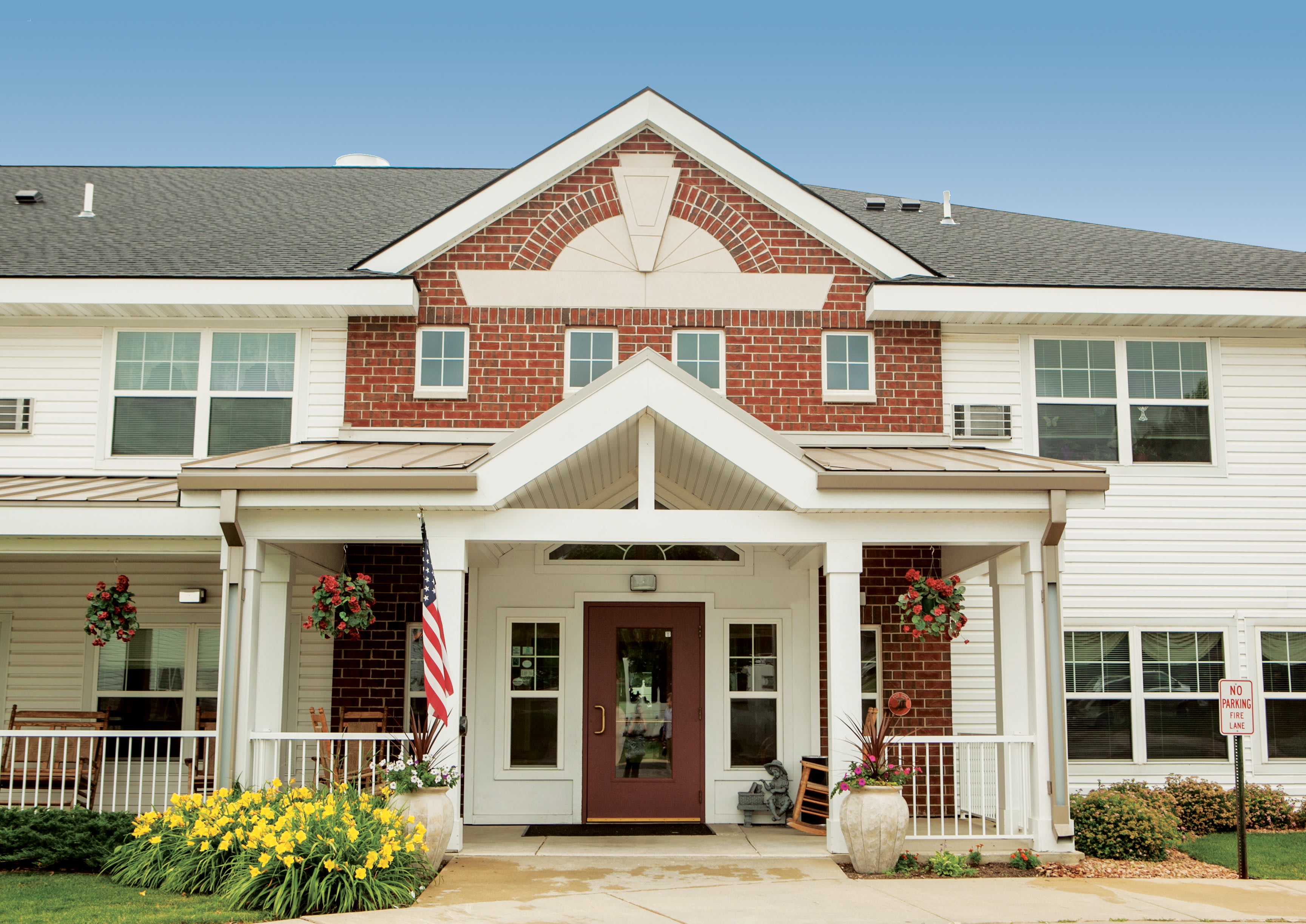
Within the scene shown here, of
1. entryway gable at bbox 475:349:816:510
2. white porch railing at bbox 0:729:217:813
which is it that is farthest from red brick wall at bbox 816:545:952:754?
white porch railing at bbox 0:729:217:813

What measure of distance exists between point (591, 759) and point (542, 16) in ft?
46.3

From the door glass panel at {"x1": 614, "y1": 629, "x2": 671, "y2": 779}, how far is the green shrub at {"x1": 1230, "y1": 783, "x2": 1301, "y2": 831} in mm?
6178

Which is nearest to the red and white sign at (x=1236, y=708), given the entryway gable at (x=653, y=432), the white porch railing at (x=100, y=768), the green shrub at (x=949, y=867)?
the green shrub at (x=949, y=867)

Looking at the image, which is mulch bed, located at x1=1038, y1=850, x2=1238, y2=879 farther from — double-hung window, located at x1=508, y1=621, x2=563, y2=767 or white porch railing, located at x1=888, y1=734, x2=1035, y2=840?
double-hung window, located at x1=508, y1=621, x2=563, y2=767

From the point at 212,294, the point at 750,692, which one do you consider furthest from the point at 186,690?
the point at 750,692

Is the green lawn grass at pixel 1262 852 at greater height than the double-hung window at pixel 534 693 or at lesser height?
lesser

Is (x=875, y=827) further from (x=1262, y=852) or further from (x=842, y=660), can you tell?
(x=1262, y=852)

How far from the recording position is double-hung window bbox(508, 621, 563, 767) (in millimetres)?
11922

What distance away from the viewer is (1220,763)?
12336 mm

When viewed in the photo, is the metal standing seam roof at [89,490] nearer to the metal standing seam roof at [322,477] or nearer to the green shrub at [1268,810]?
the metal standing seam roof at [322,477]

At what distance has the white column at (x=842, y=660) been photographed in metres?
9.28

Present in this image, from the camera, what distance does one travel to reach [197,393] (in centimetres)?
1255

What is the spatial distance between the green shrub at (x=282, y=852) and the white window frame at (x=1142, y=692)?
788 cm

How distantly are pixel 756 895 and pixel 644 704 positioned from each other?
4119 mm
